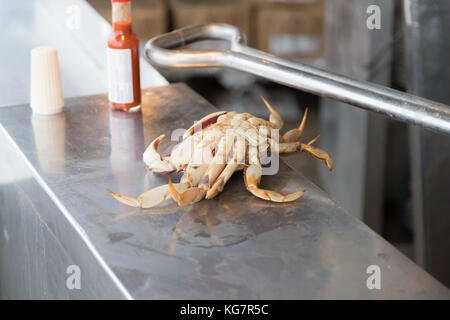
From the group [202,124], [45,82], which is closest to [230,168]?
[202,124]

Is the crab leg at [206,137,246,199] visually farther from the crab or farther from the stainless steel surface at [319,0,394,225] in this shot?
the stainless steel surface at [319,0,394,225]

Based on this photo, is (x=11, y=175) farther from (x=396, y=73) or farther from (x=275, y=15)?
(x=275, y=15)

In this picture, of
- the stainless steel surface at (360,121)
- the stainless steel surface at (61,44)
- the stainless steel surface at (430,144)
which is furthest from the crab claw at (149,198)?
the stainless steel surface at (360,121)

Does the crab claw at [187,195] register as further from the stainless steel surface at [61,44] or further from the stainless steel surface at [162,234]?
Result: the stainless steel surface at [61,44]

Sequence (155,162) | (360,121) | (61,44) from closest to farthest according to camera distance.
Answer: (155,162) < (61,44) < (360,121)

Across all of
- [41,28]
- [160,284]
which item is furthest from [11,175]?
[41,28]

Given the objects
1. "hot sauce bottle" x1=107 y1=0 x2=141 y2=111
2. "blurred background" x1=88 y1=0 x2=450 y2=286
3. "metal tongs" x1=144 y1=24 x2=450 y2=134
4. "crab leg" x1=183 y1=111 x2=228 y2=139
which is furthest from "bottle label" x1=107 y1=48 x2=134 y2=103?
"blurred background" x1=88 y1=0 x2=450 y2=286

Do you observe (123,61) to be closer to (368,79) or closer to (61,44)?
(61,44)

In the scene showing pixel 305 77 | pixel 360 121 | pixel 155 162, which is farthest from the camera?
pixel 360 121

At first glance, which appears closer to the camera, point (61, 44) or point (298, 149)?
point (298, 149)
